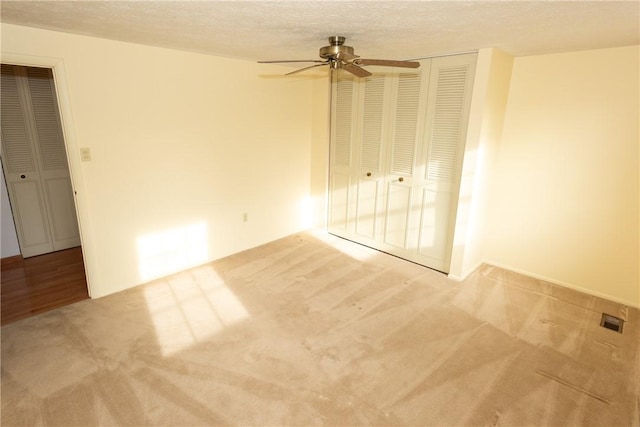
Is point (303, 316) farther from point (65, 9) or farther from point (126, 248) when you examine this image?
point (65, 9)

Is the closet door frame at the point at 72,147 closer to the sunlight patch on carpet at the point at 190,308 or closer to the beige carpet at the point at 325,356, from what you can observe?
the beige carpet at the point at 325,356

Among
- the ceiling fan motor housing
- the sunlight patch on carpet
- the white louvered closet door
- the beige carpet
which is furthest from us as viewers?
the white louvered closet door

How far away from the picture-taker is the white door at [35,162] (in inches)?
144

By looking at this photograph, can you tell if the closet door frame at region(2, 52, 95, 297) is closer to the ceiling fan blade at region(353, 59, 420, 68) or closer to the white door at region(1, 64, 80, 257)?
the white door at region(1, 64, 80, 257)

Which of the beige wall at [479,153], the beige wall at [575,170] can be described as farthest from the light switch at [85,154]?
the beige wall at [575,170]

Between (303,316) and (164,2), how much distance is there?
7.99 feet

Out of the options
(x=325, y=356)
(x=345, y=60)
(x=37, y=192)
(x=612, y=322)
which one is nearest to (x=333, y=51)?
(x=345, y=60)

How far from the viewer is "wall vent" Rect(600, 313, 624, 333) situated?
9.37 ft

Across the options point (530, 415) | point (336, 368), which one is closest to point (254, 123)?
point (336, 368)

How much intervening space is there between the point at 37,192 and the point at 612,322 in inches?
237

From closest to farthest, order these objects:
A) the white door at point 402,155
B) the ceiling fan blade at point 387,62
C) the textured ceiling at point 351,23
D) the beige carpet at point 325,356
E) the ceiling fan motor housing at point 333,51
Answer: the textured ceiling at point 351,23
the beige carpet at point 325,356
the ceiling fan blade at point 387,62
the ceiling fan motor housing at point 333,51
the white door at point 402,155

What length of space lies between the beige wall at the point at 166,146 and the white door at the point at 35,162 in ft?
4.74

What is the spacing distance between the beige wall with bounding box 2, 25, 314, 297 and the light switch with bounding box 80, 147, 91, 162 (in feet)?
0.13

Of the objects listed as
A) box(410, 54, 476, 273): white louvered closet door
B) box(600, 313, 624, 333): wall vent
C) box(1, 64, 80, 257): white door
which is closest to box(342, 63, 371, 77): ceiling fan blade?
box(410, 54, 476, 273): white louvered closet door
